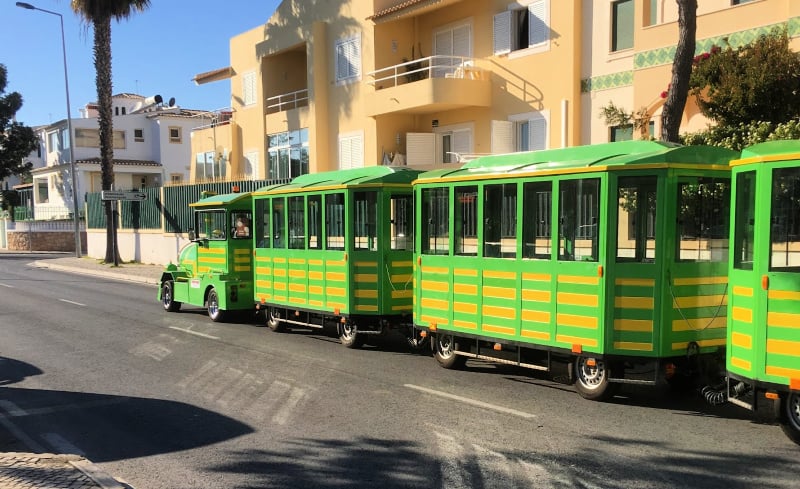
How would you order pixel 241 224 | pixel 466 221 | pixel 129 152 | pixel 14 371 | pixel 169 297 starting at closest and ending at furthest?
pixel 466 221 → pixel 14 371 → pixel 241 224 → pixel 169 297 → pixel 129 152

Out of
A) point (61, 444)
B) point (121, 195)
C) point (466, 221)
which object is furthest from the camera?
point (121, 195)

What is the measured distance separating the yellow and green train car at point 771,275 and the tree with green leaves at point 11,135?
50.5 meters

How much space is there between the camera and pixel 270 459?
584 cm

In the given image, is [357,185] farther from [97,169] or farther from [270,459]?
[97,169]

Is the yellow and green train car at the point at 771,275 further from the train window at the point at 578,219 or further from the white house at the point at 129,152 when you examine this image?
the white house at the point at 129,152

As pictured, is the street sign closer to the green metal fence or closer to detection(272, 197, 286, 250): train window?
the green metal fence

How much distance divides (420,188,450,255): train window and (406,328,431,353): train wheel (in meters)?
1.34

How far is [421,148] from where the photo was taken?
74.4 ft

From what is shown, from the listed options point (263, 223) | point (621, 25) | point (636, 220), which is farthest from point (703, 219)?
point (621, 25)

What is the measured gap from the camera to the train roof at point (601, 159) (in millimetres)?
7086

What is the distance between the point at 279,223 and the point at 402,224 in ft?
9.44

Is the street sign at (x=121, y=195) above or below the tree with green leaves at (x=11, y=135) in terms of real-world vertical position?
below

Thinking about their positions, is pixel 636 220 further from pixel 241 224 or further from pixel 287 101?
pixel 287 101

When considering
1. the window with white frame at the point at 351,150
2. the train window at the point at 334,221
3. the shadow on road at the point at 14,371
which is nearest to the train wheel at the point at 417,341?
the train window at the point at 334,221
